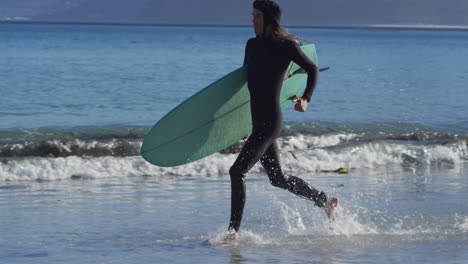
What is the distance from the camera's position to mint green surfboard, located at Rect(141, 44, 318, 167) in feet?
27.1

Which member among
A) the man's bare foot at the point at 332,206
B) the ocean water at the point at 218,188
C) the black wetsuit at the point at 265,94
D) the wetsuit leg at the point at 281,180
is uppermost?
the black wetsuit at the point at 265,94

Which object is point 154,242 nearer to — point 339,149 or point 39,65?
point 339,149

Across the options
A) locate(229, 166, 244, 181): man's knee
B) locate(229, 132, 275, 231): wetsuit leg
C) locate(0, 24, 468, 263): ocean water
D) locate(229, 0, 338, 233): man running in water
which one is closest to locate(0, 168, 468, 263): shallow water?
locate(0, 24, 468, 263): ocean water

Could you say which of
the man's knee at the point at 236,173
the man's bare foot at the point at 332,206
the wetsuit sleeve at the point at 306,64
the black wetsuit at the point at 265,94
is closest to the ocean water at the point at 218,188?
the man's bare foot at the point at 332,206

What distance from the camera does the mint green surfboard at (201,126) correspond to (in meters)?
8.25

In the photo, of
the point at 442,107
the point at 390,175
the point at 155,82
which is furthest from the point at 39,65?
the point at 390,175

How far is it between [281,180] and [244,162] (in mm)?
373

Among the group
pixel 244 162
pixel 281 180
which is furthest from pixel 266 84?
pixel 281 180

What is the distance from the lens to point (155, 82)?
34656mm

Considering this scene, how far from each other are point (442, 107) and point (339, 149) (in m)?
11.5

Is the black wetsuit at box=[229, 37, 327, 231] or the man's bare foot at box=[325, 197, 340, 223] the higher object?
the black wetsuit at box=[229, 37, 327, 231]

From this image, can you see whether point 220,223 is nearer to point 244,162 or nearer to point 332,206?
point 332,206

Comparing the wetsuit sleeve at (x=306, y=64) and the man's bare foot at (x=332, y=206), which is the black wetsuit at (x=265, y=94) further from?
the man's bare foot at (x=332, y=206)

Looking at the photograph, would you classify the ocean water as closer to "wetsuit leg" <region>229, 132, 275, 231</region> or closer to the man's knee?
"wetsuit leg" <region>229, 132, 275, 231</region>
